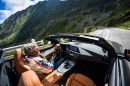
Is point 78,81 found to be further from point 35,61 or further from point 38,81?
point 35,61

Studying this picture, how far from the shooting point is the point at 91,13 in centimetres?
18450

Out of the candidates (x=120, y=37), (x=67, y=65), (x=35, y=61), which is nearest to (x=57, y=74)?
(x=35, y=61)

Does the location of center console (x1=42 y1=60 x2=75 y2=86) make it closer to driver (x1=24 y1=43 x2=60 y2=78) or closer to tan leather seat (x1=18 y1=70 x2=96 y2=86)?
driver (x1=24 y1=43 x2=60 y2=78)

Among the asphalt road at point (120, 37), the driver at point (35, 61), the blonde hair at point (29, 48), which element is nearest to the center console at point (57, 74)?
the driver at point (35, 61)

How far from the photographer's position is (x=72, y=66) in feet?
17.8

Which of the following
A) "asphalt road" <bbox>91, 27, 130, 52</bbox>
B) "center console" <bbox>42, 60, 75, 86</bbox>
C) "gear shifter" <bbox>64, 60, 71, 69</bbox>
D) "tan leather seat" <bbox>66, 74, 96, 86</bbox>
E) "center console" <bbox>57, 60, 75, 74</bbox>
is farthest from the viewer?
"asphalt road" <bbox>91, 27, 130, 52</bbox>

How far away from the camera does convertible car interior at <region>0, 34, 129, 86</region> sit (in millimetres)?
3928

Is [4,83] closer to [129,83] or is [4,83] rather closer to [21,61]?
[21,61]

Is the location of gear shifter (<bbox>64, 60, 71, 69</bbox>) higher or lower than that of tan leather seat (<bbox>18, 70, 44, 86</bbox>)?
lower

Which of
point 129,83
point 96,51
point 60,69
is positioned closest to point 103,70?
point 96,51

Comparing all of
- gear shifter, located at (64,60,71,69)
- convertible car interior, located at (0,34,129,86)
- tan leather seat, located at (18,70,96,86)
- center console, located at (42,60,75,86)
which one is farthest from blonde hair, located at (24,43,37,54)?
tan leather seat, located at (18,70,96,86)

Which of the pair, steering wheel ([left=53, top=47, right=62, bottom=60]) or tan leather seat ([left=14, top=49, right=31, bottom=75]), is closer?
tan leather seat ([left=14, top=49, right=31, bottom=75])

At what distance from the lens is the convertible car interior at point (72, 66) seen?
3.93m

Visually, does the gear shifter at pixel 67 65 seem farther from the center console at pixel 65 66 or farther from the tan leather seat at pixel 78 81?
the tan leather seat at pixel 78 81
